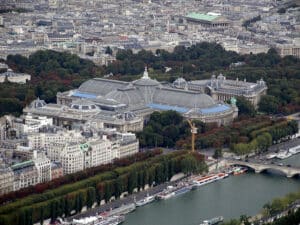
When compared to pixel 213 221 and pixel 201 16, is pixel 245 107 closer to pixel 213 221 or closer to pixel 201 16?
pixel 213 221

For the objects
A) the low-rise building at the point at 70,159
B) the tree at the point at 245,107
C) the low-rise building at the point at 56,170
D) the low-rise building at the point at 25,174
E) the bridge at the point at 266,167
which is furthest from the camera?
the tree at the point at 245,107

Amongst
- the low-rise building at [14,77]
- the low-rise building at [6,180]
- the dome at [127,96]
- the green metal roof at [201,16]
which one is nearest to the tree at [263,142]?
the dome at [127,96]

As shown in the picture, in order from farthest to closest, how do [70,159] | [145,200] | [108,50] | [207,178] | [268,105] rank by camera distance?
[108,50] < [268,105] < [207,178] < [70,159] < [145,200]

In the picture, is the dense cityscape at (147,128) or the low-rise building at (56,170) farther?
the low-rise building at (56,170)

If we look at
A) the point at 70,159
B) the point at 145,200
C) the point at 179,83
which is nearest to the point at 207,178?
the point at 145,200

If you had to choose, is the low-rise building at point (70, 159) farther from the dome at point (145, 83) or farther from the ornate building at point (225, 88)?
the ornate building at point (225, 88)

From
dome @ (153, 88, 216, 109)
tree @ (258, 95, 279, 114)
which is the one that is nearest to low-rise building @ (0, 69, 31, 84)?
dome @ (153, 88, 216, 109)

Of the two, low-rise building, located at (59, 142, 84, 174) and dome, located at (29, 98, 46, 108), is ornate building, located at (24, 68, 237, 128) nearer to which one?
dome, located at (29, 98, 46, 108)
